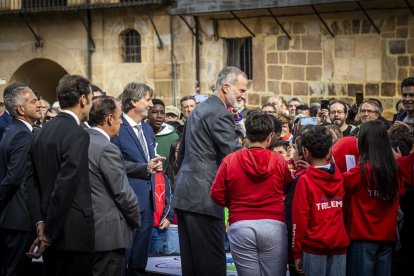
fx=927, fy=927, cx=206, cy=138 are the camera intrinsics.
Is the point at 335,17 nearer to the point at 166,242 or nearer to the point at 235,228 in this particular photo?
the point at 166,242

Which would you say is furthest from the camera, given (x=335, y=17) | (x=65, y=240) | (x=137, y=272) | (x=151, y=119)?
(x=335, y=17)

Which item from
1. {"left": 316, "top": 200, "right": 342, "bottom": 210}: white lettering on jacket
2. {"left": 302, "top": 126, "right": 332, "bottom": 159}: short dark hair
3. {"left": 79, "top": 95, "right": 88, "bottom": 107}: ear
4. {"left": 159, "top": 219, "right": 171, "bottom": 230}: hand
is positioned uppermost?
{"left": 79, "top": 95, "right": 88, "bottom": 107}: ear

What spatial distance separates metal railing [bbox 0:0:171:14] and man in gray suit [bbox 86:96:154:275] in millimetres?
13787

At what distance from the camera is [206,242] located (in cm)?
757

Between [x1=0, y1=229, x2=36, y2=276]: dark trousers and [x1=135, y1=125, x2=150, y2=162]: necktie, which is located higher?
[x1=135, y1=125, x2=150, y2=162]: necktie

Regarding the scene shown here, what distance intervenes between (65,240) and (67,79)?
119 cm

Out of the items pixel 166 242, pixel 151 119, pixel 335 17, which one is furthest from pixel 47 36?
pixel 166 242

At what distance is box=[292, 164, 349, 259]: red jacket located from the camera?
6.95 m

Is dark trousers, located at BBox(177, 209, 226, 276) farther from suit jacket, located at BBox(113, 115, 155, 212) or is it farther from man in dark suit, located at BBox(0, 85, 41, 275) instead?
man in dark suit, located at BBox(0, 85, 41, 275)

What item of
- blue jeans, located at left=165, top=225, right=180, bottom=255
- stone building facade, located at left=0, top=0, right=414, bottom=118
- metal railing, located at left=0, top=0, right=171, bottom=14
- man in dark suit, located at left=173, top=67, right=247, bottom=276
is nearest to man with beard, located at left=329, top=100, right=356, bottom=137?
blue jeans, located at left=165, top=225, right=180, bottom=255

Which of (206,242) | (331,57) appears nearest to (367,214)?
(206,242)

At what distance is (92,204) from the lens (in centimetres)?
697

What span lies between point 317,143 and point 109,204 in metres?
1.65

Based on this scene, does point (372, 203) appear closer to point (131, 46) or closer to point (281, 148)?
point (281, 148)
